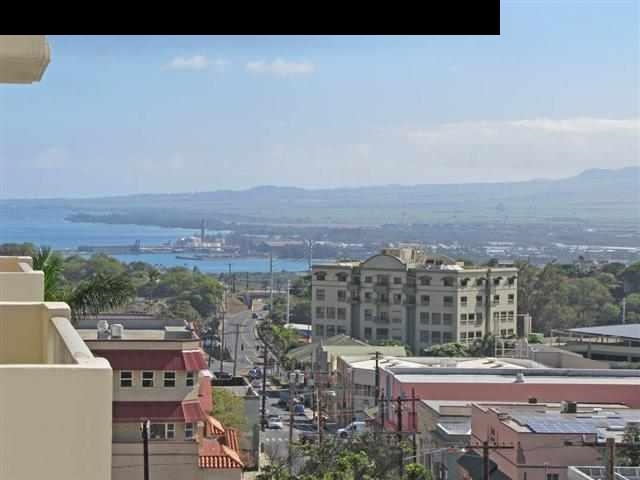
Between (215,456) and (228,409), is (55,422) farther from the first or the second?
(228,409)

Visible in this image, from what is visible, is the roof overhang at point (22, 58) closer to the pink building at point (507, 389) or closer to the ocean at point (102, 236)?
the pink building at point (507, 389)

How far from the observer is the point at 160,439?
11.3 m

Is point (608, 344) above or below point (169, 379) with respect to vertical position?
below

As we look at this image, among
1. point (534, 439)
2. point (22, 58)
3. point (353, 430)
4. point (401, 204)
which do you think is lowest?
point (353, 430)

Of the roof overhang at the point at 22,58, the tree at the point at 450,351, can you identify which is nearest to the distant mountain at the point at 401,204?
the tree at the point at 450,351

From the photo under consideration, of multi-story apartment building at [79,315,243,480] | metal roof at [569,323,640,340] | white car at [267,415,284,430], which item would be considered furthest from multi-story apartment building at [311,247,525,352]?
multi-story apartment building at [79,315,243,480]

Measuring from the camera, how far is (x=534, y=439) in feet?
39.4

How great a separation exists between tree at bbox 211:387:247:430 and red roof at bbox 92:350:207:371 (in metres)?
4.80

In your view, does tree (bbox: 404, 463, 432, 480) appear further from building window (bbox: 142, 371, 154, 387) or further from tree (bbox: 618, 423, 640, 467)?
building window (bbox: 142, 371, 154, 387)

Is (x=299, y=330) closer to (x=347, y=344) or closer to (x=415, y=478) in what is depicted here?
(x=347, y=344)

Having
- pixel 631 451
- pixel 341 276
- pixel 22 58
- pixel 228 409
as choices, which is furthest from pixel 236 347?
pixel 22 58

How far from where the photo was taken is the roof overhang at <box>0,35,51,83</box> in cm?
224

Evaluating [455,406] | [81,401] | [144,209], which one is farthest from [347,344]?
[144,209]

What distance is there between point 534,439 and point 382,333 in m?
24.6
